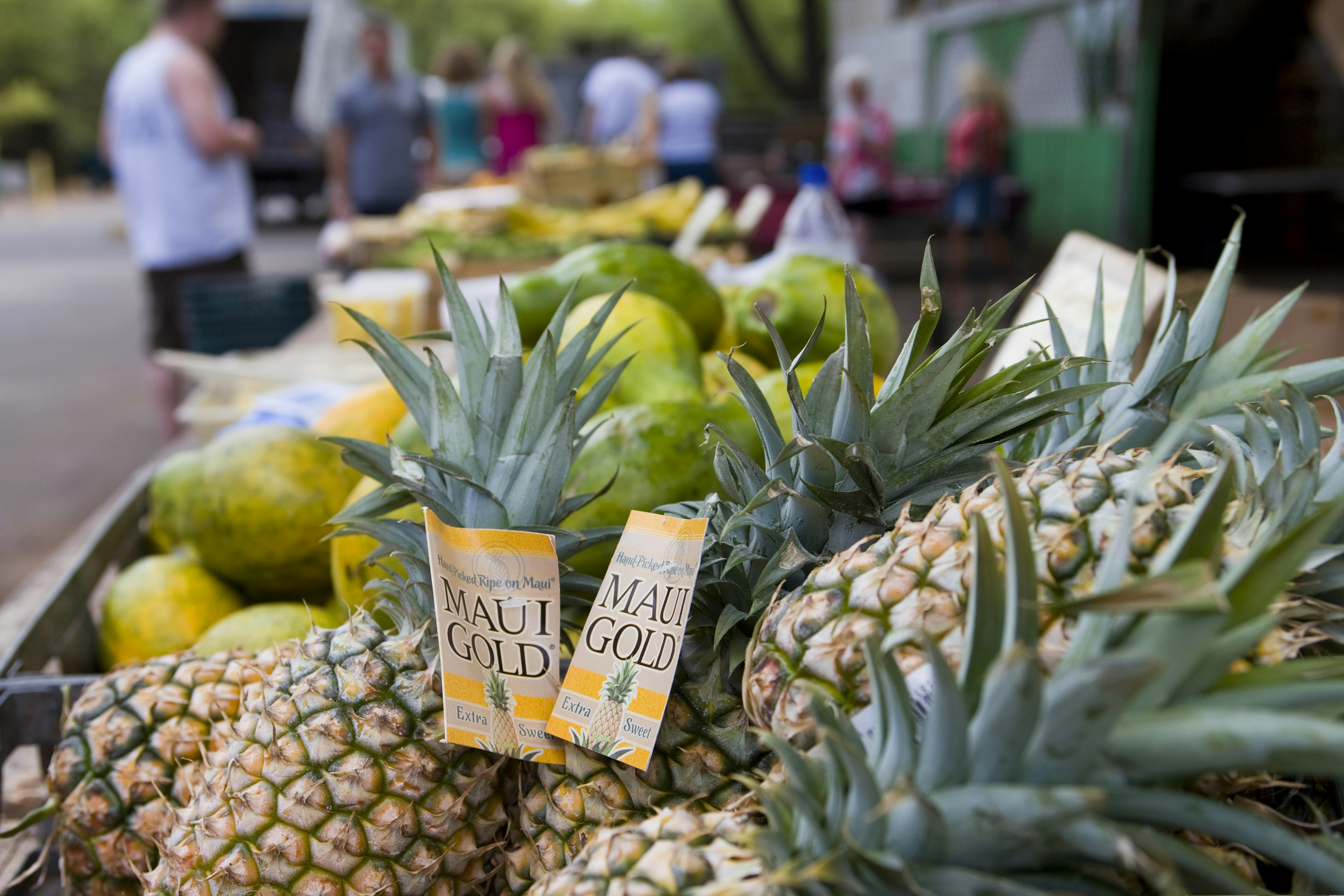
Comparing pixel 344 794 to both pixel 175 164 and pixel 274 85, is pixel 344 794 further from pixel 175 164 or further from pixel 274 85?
pixel 274 85

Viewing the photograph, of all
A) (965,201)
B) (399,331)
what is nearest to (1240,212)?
(399,331)

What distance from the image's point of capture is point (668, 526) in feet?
3.84

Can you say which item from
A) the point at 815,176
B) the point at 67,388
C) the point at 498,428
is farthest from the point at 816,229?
the point at 67,388

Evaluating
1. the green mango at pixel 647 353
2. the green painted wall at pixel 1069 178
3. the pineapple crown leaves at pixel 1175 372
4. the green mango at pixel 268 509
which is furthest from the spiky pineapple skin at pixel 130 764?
the green painted wall at pixel 1069 178

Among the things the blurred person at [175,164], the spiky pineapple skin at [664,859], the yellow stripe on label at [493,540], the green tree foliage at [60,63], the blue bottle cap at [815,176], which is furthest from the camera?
the green tree foliage at [60,63]

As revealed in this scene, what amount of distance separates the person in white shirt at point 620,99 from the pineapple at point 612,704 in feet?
32.9

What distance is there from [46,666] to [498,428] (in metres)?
1.21

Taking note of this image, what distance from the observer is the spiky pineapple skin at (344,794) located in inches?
47.6

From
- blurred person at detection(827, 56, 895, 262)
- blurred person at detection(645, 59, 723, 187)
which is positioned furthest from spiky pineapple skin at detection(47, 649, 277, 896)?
blurred person at detection(827, 56, 895, 262)

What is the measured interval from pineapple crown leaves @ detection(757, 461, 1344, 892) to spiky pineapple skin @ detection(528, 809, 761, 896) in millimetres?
91

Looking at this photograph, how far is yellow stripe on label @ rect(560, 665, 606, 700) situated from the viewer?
1205 millimetres

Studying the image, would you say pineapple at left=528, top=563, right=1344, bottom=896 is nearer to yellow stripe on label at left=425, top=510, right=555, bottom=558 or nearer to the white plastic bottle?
yellow stripe on label at left=425, top=510, right=555, bottom=558

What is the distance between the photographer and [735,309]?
2.38 metres

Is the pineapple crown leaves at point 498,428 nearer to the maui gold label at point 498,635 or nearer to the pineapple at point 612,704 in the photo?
the maui gold label at point 498,635
